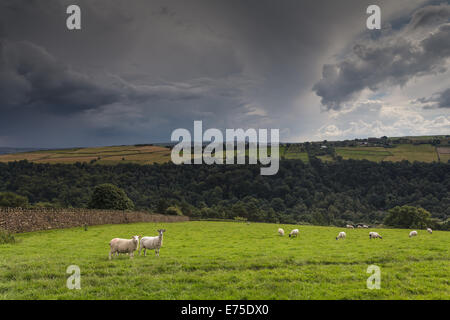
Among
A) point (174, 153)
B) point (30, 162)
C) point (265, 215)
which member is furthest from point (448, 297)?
point (30, 162)

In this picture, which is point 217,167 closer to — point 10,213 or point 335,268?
point 10,213

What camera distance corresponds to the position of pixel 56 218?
3844cm

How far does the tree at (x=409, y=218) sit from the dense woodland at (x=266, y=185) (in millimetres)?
31813

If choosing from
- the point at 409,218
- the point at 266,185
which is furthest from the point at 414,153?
the point at 409,218

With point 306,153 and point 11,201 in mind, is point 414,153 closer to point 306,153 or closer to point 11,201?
point 306,153

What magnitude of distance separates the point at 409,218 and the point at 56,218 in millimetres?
75022

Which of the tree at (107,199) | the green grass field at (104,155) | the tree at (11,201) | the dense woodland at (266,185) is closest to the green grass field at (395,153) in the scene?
the dense woodland at (266,185)

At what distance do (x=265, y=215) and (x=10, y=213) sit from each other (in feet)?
234

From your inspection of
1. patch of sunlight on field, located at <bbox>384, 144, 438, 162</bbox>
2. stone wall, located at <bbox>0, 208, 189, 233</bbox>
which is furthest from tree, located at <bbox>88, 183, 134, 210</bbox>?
patch of sunlight on field, located at <bbox>384, 144, 438, 162</bbox>

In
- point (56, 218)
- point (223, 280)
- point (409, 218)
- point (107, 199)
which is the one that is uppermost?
point (223, 280)

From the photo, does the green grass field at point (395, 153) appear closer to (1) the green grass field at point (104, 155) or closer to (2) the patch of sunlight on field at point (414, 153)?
(2) the patch of sunlight on field at point (414, 153)

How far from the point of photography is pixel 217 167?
497ft

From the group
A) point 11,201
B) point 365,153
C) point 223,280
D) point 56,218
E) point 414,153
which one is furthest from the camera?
point 365,153
